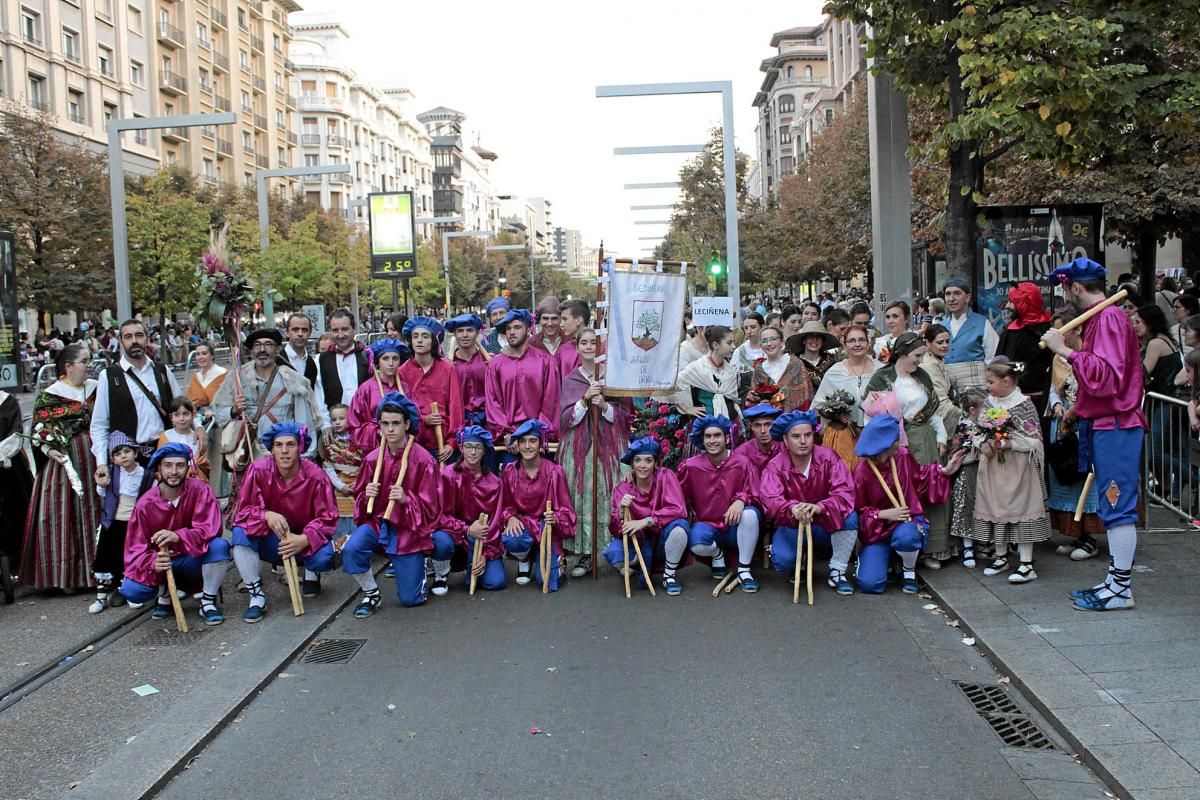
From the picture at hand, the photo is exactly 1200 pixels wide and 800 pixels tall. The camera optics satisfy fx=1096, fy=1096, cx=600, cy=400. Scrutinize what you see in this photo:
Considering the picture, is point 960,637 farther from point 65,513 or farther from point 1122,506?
point 65,513

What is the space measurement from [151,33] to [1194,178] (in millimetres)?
47641

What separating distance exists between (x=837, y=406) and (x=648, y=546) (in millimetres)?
1769

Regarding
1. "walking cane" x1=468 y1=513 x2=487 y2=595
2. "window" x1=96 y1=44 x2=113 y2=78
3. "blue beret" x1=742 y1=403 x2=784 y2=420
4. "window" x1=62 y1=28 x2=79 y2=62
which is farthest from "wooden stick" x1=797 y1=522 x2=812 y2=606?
"window" x1=96 y1=44 x2=113 y2=78

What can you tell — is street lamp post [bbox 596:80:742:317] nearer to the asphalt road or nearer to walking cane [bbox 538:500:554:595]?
walking cane [bbox 538:500:554:595]

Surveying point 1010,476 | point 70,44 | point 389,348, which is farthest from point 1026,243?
point 70,44

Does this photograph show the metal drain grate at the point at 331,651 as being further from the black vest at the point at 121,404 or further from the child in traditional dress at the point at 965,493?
the child in traditional dress at the point at 965,493

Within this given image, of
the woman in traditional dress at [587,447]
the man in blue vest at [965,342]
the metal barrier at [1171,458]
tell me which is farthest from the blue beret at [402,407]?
the metal barrier at [1171,458]

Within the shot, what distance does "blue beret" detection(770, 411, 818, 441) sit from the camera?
7.63 meters

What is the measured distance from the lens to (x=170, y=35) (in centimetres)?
5519

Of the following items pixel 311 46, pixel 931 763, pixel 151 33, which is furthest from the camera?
pixel 311 46

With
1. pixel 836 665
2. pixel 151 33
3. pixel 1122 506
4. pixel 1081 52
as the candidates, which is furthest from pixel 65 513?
pixel 151 33

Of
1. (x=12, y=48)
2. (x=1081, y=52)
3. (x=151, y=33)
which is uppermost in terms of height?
(x=151, y=33)

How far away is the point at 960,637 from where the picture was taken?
6605 millimetres

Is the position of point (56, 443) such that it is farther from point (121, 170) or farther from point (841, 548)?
point (121, 170)
